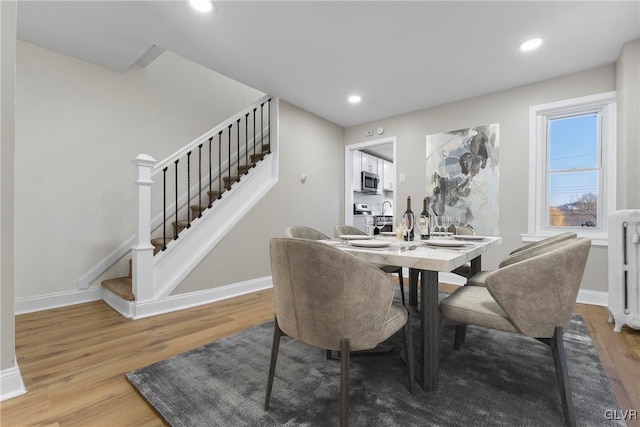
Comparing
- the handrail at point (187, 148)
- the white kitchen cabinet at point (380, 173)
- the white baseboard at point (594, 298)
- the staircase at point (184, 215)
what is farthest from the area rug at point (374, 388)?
the white kitchen cabinet at point (380, 173)

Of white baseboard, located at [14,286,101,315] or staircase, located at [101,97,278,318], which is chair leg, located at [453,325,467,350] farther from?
white baseboard, located at [14,286,101,315]

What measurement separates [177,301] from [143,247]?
24.7 inches

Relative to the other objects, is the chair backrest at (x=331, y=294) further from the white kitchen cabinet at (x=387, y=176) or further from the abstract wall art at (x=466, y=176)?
the white kitchen cabinet at (x=387, y=176)

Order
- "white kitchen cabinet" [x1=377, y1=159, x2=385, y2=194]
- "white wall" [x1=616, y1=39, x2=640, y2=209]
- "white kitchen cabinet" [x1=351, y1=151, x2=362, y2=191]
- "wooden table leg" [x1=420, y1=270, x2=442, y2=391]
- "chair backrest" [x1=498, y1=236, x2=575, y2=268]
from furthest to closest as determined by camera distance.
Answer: "white kitchen cabinet" [x1=377, y1=159, x2=385, y2=194] → "white kitchen cabinet" [x1=351, y1=151, x2=362, y2=191] → "white wall" [x1=616, y1=39, x2=640, y2=209] → "chair backrest" [x1=498, y1=236, x2=575, y2=268] → "wooden table leg" [x1=420, y1=270, x2=442, y2=391]

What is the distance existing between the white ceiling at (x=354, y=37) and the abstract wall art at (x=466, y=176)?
0.65 m

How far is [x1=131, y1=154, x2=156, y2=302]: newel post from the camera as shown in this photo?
2.58 m

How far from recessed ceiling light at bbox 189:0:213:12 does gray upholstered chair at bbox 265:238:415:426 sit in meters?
1.98

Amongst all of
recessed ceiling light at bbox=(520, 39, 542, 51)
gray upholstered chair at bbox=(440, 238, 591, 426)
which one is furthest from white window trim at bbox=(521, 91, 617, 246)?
gray upholstered chair at bbox=(440, 238, 591, 426)

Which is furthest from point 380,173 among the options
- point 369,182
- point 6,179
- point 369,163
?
point 6,179

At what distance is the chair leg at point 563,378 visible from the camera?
1148 mm

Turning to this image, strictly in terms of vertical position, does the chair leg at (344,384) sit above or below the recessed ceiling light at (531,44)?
below

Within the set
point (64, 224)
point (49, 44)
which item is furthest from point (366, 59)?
point (64, 224)

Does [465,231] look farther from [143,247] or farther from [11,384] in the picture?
[11,384]

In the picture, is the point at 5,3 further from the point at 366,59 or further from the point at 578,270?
the point at 578,270
